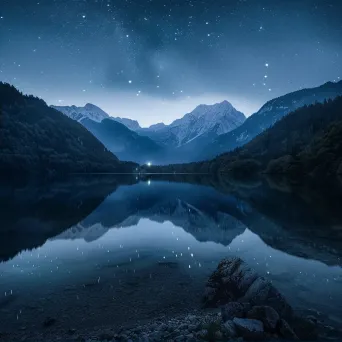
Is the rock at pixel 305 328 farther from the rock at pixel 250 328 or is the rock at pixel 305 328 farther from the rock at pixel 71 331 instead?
the rock at pixel 71 331

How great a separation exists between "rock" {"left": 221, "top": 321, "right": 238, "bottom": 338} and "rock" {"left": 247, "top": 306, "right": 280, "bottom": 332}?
1099 millimetres

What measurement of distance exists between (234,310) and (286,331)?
240cm

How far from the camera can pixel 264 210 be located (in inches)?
2202

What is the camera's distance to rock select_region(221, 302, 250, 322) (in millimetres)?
13509

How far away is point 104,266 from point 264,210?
3930cm

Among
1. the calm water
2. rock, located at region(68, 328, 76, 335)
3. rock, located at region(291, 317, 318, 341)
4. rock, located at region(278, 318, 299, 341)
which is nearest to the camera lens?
rock, located at region(278, 318, 299, 341)

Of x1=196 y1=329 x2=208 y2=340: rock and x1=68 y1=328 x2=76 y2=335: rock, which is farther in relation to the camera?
x1=68 y1=328 x2=76 y2=335: rock

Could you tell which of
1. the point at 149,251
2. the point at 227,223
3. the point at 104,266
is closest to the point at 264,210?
the point at 227,223

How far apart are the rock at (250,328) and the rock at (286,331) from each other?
0.85 m

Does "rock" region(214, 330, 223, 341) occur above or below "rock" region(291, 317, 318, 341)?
above

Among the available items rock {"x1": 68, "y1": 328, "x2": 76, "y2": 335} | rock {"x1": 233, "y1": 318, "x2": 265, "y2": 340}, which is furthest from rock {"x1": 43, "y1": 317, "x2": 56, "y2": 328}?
rock {"x1": 233, "y1": 318, "x2": 265, "y2": 340}

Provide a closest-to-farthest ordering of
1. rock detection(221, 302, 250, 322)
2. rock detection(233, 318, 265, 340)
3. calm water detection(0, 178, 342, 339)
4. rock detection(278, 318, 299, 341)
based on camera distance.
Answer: rock detection(233, 318, 265, 340)
rock detection(278, 318, 299, 341)
rock detection(221, 302, 250, 322)
calm water detection(0, 178, 342, 339)

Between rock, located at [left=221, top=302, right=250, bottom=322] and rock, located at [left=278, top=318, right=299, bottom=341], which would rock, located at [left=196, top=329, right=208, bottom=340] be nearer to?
rock, located at [left=221, top=302, right=250, bottom=322]

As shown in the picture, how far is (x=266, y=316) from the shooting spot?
499 inches
